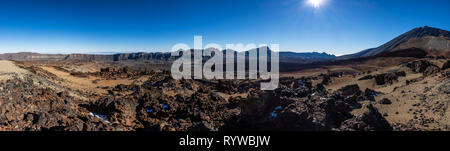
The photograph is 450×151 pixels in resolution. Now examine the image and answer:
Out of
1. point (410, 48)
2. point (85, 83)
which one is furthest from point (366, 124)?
point (410, 48)

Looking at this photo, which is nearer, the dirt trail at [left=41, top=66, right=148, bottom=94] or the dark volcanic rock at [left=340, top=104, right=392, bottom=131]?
the dark volcanic rock at [left=340, top=104, right=392, bottom=131]

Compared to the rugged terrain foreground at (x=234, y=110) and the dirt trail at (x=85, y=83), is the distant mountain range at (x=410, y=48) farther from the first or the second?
the dirt trail at (x=85, y=83)

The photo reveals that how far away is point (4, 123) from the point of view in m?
5.56

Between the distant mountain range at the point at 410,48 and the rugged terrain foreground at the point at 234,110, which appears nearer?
the rugged terrain foreground at the point at 234,110

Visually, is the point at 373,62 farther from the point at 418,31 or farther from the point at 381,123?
the point at 418,31

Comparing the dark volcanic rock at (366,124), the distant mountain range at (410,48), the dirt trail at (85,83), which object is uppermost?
the distant mountain range at (410,48)

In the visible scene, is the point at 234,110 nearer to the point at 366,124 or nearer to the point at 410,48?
the point at 366,124

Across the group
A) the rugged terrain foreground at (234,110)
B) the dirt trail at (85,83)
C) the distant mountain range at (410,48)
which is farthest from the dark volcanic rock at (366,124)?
the distant mountain range at (410,48)

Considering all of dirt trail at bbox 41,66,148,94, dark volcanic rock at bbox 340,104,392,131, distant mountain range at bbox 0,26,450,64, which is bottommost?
dark volcanic rock at bbox 340,104,392,131

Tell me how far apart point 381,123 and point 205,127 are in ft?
19.4

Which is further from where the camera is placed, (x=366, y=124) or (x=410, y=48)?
(x=410, y=48)

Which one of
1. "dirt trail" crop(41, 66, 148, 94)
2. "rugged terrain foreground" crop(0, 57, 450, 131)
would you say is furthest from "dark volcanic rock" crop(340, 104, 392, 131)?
"dirt trail" crop(41, 66, 148, 94)

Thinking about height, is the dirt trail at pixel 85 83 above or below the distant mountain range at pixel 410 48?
below

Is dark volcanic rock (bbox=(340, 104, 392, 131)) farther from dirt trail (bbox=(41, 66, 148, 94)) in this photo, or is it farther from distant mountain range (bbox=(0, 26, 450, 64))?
distant mountain range (bbox=(0, 26, 450, 64))
